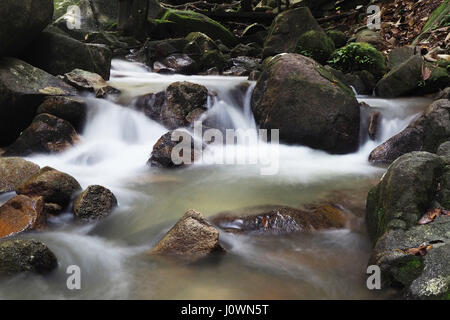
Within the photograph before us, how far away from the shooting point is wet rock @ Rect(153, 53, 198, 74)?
38.3ft

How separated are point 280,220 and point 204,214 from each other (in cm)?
89

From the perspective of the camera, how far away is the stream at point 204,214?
2951 mm

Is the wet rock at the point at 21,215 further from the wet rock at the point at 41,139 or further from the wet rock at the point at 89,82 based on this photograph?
the wet rock at the point at 89,82

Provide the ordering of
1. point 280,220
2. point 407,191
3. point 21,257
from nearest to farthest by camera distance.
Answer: point 21,257
point 407,191
point 280,220

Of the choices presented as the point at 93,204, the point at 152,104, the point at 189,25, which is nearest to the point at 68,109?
the point at 152,104

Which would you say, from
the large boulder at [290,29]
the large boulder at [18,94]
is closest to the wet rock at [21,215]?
the large boulder at [18,94]

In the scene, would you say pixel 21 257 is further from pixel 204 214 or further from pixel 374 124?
pixel 374 124

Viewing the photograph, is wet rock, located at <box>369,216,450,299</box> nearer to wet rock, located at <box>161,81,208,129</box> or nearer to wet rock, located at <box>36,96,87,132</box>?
wet rock, located at <box>161,81,208,129</box>

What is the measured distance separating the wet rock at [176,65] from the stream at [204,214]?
352 cm

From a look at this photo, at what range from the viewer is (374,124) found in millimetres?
7270

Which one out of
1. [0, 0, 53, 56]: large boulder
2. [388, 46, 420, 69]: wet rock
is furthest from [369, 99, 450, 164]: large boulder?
[0, 0, 53, 56]: large boulder

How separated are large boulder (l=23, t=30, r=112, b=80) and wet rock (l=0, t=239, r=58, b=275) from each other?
6.11 metres
